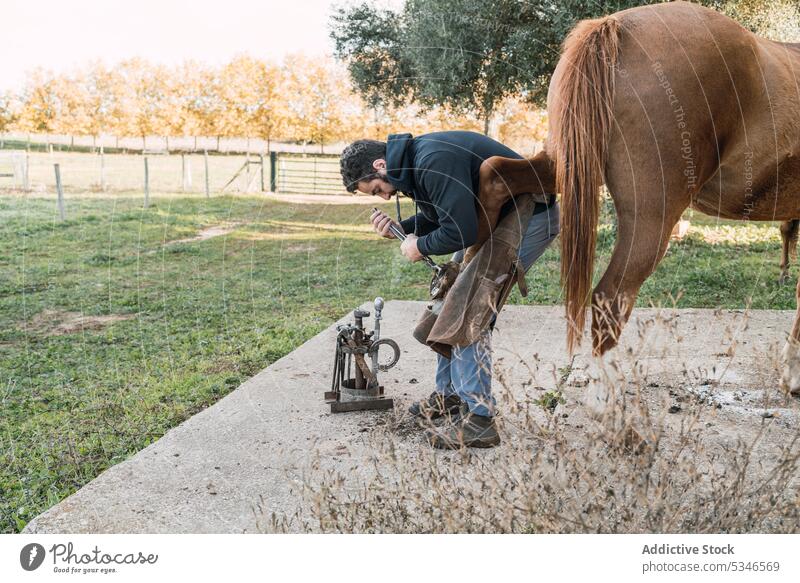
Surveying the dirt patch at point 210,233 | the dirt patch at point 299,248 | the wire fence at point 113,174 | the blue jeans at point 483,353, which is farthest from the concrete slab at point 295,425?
the wire fence at point 113,174

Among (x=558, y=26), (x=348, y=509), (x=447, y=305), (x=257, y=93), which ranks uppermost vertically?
(x=558, y=26)

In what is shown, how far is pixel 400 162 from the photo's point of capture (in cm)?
271

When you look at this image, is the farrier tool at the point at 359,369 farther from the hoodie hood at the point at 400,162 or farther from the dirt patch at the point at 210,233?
the dirt patch at the point at 210,233

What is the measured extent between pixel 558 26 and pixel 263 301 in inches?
144

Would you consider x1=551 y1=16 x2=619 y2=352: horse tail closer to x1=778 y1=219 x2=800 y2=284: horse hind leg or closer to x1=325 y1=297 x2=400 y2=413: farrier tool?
x1=325 y1=297 x2=400 y2=413: farrier tool

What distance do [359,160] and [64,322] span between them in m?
4.10

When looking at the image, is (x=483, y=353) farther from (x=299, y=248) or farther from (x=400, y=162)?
(x=299, y=248)

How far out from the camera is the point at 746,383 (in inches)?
148

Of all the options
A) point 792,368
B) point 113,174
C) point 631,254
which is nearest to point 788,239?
point 792,368

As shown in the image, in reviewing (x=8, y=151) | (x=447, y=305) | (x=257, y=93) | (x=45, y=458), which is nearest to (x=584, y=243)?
(x=447, y=305)

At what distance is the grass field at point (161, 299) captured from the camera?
3.45 metres

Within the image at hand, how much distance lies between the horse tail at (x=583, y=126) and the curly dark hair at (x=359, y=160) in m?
0.70

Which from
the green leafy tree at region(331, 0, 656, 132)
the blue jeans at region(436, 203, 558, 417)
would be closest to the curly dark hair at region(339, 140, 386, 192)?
the blue jeans at region(436, 203, 558, 417)

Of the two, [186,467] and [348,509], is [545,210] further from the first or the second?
[186,467]
